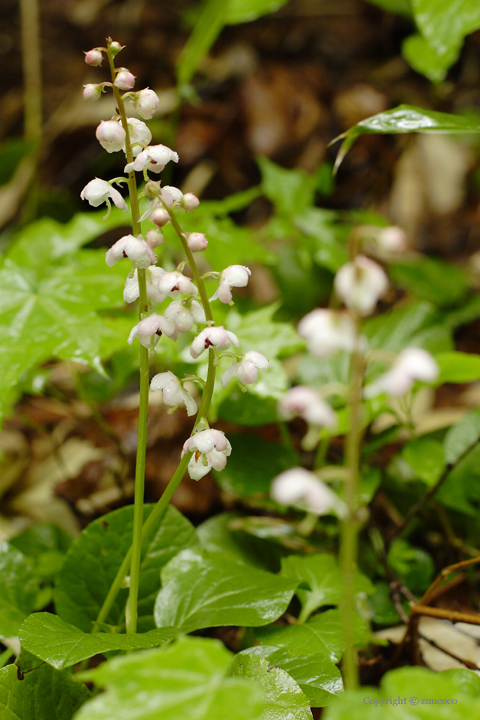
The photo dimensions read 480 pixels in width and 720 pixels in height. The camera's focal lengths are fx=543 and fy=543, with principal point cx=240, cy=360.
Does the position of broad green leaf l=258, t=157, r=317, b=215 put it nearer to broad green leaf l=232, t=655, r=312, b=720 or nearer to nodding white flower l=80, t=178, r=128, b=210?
nodding white flower l=80, t=178, r=128, b=210

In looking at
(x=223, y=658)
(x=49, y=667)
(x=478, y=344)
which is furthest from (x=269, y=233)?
(x=223, y=658)

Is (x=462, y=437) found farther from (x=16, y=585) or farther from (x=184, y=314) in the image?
(x=16, y=585)

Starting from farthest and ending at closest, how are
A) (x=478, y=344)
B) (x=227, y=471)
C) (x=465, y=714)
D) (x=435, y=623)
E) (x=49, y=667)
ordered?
1. (x=478, y=344)
2. (x=227, y=471)
3. (x=435, y=623)
4. (x=49, y=667)
5. (x=465, y=714)

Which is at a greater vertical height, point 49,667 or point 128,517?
point 128,517

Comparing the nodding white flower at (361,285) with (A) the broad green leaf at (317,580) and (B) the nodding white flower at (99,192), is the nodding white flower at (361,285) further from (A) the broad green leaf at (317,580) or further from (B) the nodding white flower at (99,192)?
(A) the broad green leaf at (317,580)

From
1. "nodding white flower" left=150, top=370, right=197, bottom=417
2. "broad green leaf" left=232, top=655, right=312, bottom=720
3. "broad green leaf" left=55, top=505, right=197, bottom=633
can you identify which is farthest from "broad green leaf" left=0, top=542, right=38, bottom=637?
"nodding white flower" left=150, top=370, right=197, bottom=417

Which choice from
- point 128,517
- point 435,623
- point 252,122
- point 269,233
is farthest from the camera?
point 252,122

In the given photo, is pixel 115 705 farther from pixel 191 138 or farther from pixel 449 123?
pixel 191 138
